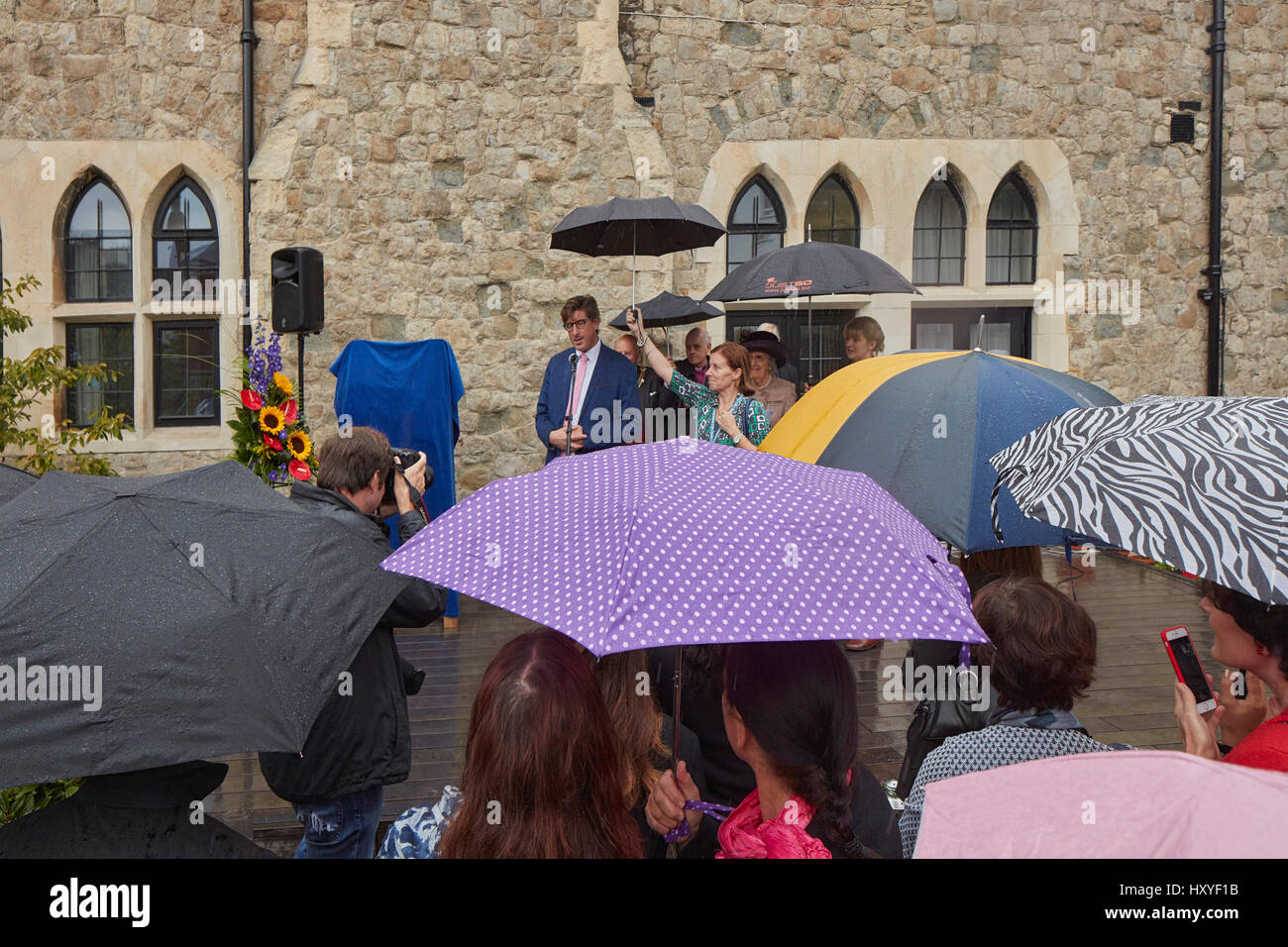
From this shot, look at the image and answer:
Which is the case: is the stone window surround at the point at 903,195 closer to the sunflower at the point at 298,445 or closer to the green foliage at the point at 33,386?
the sunflower at the point at 298,445

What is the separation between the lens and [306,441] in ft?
18.8

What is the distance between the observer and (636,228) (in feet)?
24.5

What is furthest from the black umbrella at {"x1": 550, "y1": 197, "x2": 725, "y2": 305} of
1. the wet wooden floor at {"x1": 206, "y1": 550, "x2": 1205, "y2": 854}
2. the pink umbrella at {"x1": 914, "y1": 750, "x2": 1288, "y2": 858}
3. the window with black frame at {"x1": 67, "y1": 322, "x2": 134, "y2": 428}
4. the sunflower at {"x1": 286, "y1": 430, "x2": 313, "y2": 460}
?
the pink umbrella at {"x1": 914, "y1": 750, "x2": 1288, "y2": 858}

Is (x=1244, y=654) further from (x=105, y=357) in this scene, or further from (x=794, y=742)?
(x=105, y=357)

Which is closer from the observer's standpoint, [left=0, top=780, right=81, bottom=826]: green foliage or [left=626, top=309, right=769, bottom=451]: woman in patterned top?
[left=0, top=780, right=81, bottom=826]: green foliage

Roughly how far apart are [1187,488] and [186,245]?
30.7 ft

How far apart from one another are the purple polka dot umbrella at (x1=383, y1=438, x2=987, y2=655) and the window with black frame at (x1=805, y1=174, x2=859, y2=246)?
26.3 feet

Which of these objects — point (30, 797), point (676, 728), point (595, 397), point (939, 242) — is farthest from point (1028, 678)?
point (939, 242)

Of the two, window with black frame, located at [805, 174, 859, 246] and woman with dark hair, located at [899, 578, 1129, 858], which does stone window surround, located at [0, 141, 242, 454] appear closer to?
window with black frame, located at [805, 174, 859, 246]

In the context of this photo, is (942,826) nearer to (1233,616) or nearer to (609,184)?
(1233,616)

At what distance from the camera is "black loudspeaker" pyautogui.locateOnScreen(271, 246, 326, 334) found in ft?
23.7

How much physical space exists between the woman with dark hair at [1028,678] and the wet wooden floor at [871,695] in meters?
2.01

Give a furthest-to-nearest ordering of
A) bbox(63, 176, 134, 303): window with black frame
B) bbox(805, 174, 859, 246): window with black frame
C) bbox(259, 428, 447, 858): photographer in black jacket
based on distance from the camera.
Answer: bbox(805, 174, 859, 246): window with black frame < bbox(63, 176, 134, 303): window with black frame < bbox(259, 428, 447, 858): photographer in black jacket

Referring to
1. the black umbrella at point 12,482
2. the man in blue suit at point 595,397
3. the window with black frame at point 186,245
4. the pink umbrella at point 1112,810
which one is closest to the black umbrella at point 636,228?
the man in blue suit at point 595,397
